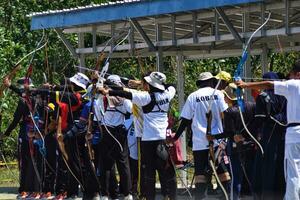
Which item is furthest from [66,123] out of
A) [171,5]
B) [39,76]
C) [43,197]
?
[39,76]

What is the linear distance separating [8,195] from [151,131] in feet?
15.3

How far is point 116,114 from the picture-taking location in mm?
14039

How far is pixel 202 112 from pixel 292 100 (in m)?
2.03

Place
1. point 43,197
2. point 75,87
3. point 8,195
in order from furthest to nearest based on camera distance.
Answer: point 8,195 < point 43,197 < point 75,87

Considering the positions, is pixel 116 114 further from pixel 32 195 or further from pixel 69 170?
pixel 32 195

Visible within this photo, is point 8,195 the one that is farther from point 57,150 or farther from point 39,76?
point 39,76

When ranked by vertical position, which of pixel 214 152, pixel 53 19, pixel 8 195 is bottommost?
pixel 8 195

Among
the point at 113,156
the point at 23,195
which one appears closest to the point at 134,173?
the point at 113,156

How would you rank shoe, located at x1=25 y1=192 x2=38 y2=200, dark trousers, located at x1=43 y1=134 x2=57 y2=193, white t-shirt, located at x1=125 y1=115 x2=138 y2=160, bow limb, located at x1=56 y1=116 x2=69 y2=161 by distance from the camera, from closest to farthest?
bow limb, located at x1=56 y1=116 x2=69 y2=161, white t-shirt, located at x1=125 y1=115 x2=138 y2=160, dark trousers, located at x1=43 y1=134 x2=57 y2=193, shoe, located at x1=25 y1=192 x2=38 y2=200

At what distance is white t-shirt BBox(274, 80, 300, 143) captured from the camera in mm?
10383

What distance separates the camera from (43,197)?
15.0 meters

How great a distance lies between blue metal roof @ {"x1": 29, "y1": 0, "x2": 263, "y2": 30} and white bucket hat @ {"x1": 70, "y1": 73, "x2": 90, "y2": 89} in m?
1.65

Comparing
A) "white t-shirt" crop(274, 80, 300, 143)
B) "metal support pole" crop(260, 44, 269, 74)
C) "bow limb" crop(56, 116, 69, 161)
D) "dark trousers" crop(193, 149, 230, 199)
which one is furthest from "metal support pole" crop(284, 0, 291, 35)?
"bow limb" crop(56, 116, 69, 161)

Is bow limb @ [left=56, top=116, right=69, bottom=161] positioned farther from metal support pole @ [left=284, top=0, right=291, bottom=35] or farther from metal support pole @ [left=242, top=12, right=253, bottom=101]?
metal support pole @ [left=284, top=0, right=291, bottom=35]
